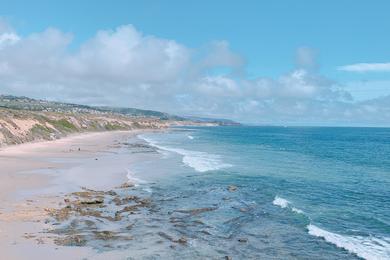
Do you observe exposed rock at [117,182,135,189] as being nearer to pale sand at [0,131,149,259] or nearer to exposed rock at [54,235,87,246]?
pale sand at [0,131,149,259]

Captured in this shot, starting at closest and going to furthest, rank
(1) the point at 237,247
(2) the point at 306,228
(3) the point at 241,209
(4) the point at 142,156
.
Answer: (1) the point at 237,247, (2) the point at 306,228, (3) the point at 241,209, (4) the point at 142,156

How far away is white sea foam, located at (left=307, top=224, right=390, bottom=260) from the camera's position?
2041 cm

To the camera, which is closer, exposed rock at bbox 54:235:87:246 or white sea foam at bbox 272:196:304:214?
exposed rock at bbox 54:235:87:246

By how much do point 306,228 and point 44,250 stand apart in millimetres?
14161

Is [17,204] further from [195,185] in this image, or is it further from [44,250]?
[195,185]

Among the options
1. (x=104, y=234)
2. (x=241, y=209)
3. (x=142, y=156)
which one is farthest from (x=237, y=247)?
(x=142, y=156)

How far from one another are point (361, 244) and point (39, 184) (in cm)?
2593

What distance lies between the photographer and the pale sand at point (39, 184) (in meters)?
19.3

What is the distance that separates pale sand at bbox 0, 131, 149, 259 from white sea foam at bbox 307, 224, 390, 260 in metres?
11.0

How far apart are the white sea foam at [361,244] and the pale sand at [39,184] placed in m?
11.0

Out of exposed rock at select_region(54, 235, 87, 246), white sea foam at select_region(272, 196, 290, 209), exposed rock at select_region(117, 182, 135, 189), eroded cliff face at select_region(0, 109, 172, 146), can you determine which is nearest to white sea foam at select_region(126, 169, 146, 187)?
exposed rock at select_region(117, 182, 135, 189)

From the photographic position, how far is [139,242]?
69.7 ft

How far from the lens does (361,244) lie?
72.1ft

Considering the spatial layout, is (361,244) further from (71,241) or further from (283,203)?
(71,241)
